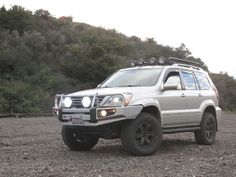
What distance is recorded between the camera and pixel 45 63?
37.3m

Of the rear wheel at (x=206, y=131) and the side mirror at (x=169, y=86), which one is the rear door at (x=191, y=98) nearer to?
the rear wheel at (x=206, y=131)

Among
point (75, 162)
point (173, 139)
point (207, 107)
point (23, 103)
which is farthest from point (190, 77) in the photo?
point (23, 103)

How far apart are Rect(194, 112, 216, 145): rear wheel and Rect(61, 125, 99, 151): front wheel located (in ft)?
8.36

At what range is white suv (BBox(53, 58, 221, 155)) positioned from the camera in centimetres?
973

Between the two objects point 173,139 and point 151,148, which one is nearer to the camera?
point 151,148

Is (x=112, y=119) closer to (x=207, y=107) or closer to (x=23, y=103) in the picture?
(x=207, y=107)

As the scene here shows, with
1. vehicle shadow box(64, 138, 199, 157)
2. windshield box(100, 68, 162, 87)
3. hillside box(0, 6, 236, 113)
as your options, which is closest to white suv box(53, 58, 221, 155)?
windshield box(100, 68, 162, 87)

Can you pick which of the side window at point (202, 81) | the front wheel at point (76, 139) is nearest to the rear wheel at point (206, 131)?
the side window at point (202, 81)

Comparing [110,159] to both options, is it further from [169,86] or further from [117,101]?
[169,86]

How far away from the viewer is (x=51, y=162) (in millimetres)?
9055

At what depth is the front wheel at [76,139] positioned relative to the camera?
1082 centimetres

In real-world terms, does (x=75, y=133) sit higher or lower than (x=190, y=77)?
lower

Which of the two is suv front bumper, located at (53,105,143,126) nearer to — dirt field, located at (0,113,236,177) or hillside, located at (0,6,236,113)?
dirt field, located at (0,113,236,177)

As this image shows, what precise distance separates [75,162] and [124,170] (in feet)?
4.10
